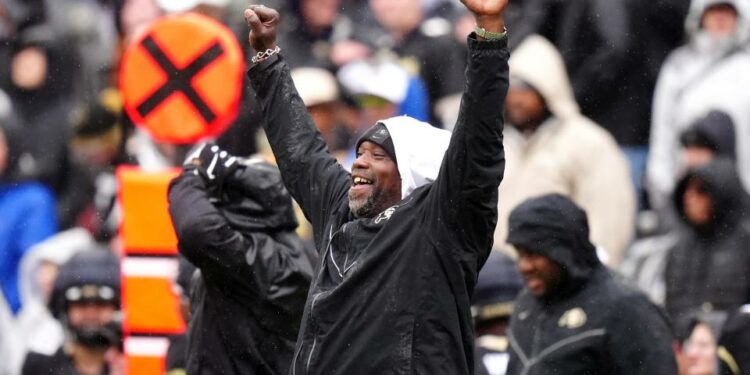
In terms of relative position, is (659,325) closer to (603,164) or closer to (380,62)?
(603,164)

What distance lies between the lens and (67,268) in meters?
11.8

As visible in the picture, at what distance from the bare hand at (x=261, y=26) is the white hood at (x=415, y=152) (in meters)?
0.70

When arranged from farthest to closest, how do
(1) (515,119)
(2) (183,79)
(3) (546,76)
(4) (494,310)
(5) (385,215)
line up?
(1) (515,119), (3) (546,76), (2) (183,79), (4) (494,310), (5) (385,215)

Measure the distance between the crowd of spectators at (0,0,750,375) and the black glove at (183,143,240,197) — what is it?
179cm

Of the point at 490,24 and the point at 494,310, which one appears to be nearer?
the point at 490,24

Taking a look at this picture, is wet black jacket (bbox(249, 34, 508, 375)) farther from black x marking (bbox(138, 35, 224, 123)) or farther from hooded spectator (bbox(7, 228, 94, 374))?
hooded spectator (bbox(7, 228, 94, 374))

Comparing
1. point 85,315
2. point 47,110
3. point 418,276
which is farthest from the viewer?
point 47,110

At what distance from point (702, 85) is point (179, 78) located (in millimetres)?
3593

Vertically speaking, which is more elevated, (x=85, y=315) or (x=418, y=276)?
(x=418, y=276)

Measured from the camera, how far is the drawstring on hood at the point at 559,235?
9.04 metres

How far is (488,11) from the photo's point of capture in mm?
6828

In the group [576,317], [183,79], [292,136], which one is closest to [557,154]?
[183,79]

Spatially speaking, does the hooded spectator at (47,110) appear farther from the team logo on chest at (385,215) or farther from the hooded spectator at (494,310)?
the team logo on chest at (385,215)

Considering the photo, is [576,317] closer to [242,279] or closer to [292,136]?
[242,279]
